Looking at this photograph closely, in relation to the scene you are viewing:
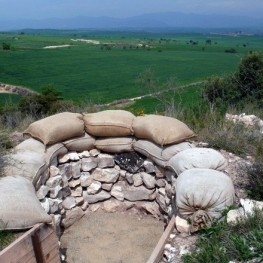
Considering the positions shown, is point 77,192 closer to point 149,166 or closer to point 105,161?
point 105,161

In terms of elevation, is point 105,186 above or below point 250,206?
below

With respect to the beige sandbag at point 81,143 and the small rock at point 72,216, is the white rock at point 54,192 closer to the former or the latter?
the small rock at point 72,216

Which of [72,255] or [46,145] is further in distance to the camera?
[46,145]

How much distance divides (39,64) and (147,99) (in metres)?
25.6

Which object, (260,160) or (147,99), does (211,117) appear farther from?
(147,99)

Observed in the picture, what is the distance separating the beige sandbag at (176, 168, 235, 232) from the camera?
4156 mm

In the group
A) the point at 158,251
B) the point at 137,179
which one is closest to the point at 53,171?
the point at 137,179

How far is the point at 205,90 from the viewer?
18.2 metres

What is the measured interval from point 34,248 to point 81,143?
7.57ft

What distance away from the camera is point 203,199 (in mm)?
4180

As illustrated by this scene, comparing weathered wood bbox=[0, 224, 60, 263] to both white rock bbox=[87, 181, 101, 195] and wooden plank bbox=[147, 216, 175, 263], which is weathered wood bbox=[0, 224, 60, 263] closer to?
wooden plank bbox=[147, 216, 175, 263]

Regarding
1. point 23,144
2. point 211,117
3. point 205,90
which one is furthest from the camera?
point 205,90

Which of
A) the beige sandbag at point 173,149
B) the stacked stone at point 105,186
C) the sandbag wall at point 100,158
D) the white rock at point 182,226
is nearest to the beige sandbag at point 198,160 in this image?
the sandbag wall at point 100,158

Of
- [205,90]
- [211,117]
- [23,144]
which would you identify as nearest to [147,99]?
[205,90]
